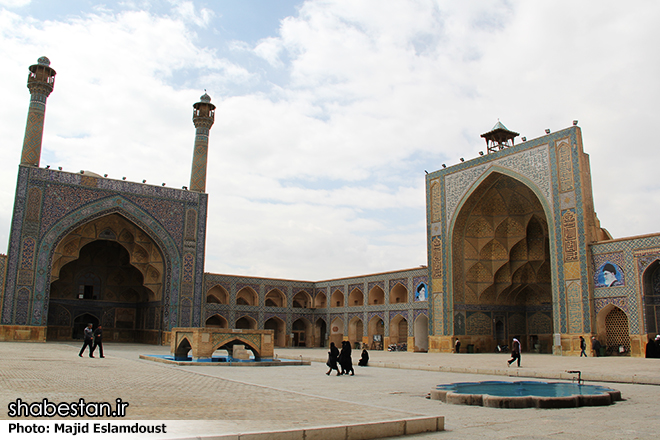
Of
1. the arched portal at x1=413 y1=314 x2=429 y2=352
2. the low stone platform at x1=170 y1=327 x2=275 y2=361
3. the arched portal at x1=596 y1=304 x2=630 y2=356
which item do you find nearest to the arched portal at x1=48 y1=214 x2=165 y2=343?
the arched portal at x1=413 y1=314 x2=429 y2=352

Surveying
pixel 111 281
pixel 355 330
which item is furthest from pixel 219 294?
pixel 355 330

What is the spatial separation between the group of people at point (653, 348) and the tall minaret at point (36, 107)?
21.9m

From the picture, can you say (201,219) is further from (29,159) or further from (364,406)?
(364,406)

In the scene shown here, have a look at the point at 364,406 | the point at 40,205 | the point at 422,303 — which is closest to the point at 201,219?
the point at 40,205

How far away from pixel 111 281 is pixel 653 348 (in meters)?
23.0

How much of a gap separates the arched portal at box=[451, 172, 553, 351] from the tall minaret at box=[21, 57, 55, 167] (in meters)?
16.7

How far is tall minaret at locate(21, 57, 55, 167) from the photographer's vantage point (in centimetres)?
2139

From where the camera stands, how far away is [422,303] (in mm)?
22766

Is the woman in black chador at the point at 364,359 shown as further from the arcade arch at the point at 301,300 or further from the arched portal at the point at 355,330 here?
the arcade arch at the point at 301,300

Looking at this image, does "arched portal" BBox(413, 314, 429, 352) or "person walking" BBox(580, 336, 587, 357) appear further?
"arched portal" BBox(413, 314, 429, 352)

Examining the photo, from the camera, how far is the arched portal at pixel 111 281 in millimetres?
23734

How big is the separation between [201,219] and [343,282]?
7.80 metres

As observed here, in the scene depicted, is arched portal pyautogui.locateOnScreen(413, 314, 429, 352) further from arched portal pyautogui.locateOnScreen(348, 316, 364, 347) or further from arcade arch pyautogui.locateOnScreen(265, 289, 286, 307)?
arcade arch pyautogui.locateOnScreen(265, 289, 286, 307)

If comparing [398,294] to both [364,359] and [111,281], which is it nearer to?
[364,359]
